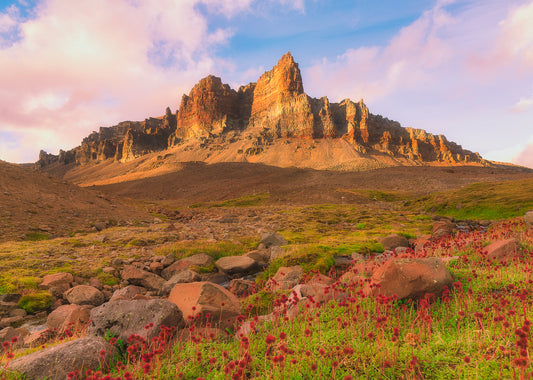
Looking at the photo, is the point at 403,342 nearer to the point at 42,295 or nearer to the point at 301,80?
the point at 42,295

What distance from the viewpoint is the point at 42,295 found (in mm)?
9812

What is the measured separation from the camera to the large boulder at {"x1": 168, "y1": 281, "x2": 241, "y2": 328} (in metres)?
6.54

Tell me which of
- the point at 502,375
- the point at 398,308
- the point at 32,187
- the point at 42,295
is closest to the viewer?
the point at 502,375

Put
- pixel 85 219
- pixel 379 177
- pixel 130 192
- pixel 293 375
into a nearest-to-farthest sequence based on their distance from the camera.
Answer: pixel 293 375 < pixel 85 219 < pixel 379 177 < pixel 130 192

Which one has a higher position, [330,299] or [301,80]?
[301,80]

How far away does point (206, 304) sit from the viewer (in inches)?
270

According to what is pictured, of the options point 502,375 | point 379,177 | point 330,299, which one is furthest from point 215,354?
point 379,177

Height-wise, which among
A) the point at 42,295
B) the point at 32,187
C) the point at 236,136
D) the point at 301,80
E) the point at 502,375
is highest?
the point at 301,80

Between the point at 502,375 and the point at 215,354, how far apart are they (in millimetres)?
4392

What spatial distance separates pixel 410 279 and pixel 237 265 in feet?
27.1

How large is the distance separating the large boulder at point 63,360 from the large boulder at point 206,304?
1.73 m

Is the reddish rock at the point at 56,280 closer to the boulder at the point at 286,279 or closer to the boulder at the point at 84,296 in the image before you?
the boulder at the point at 84,296

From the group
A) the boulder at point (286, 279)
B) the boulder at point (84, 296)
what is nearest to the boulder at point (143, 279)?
the boulder at point (84, 296)

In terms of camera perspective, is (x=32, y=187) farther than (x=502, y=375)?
Yes
